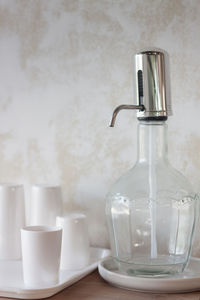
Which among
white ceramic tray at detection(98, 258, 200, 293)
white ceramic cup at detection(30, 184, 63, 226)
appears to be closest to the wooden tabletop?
white ceramic tray at detection(98, 258, 200, 293)

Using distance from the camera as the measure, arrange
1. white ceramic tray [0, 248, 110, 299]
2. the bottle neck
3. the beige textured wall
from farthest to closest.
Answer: the beige textured wall
the bottle neck
white ceramic tray [0, 248, 110, 299]

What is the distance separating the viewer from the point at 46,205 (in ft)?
3.04

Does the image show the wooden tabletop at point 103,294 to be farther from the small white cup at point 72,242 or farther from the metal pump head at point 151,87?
the metal pump head at point 151,87

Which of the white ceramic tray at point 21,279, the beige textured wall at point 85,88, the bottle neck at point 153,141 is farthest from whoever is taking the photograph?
the beige textured wall at point 85,88

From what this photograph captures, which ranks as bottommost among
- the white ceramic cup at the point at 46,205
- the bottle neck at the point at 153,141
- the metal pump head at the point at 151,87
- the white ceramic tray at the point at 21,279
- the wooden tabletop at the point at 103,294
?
the wooden tabletop at the point at 103,294

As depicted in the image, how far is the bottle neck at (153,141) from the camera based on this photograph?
81cm

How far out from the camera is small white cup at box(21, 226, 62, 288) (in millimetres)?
728

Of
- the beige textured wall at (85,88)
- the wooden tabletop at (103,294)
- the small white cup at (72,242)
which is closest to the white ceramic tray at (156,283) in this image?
the wooden tabletop at (103,294)

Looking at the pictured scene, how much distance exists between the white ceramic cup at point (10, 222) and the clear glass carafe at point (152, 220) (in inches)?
9.3

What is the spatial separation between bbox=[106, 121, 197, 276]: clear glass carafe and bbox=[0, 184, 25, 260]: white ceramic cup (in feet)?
0.78

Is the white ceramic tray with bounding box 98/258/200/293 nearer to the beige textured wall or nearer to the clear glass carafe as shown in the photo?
the clear glass carafe

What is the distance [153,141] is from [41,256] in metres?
0.27

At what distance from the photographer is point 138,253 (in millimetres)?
785

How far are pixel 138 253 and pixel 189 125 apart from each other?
11.0 inches
